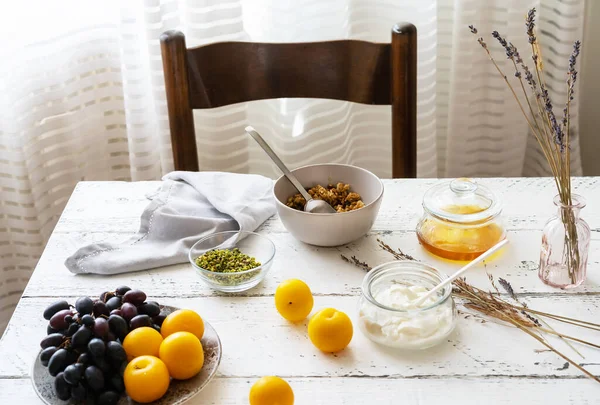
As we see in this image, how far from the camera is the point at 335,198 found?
49.6 inches

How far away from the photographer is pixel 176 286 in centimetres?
112

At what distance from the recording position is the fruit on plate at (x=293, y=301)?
1.00 m

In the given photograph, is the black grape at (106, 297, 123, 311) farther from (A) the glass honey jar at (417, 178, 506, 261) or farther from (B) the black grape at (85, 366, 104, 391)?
(A) the glass honey jar at (417, 178, 506, 261)


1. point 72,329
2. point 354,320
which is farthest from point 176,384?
point 354,320

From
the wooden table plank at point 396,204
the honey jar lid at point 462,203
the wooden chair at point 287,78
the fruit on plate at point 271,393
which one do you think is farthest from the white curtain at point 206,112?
the fruit on plate at point 271,393

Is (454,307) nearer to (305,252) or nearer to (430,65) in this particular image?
(305,252)

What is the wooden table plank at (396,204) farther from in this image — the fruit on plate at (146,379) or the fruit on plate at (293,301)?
the fruit on plate at (146,379)

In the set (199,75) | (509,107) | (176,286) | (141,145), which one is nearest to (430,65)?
(509,107)

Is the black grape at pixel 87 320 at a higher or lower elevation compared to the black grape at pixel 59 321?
higher

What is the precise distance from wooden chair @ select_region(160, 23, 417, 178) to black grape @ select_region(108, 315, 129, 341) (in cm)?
68


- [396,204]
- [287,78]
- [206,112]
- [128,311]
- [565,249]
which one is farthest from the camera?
[206,112]

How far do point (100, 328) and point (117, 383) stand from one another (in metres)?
0.07

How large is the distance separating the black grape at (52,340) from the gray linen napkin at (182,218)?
0.79 feet

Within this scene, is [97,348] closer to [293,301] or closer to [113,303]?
[113,303]
